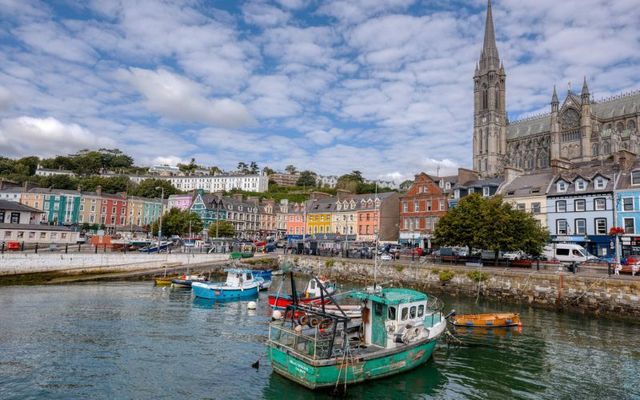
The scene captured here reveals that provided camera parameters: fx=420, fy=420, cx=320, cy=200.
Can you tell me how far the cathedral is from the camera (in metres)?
116

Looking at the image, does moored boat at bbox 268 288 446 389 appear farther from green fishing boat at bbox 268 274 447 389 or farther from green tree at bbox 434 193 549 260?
green tree at bbox 434 193 549 260

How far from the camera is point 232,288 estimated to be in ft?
117

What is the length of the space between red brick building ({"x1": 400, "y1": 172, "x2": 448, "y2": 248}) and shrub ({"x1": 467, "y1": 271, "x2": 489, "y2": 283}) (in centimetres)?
2569

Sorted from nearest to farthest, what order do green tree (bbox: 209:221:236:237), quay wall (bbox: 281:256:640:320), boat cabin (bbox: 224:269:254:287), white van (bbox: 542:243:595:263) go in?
quay wall (bbox: 281:256:640:320) → boat cabin (bbox: 224:269:254:287) → white van (bbox: 542:243:595:263) → green tree (bbox: 209:221:236:237)

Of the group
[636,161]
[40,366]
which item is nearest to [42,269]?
[40,366]

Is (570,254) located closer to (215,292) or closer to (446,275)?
(446,275)

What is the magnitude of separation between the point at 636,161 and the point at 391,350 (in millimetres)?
46085

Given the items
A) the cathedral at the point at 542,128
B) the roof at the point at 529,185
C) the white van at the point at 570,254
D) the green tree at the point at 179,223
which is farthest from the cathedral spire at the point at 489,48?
the white van at the point at 570,254

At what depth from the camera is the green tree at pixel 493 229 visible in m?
39.3

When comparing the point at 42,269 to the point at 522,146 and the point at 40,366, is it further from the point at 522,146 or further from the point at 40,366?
the point at 522,146

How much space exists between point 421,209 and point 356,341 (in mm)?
50924

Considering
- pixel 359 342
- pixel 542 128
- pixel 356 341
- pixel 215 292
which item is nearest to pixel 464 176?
pixel 215 292

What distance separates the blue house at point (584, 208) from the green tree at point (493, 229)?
875cm

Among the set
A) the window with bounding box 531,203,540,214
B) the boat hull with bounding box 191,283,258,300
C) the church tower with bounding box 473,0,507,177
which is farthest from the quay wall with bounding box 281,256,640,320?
the church tower with bounding box 473,0,507,177
